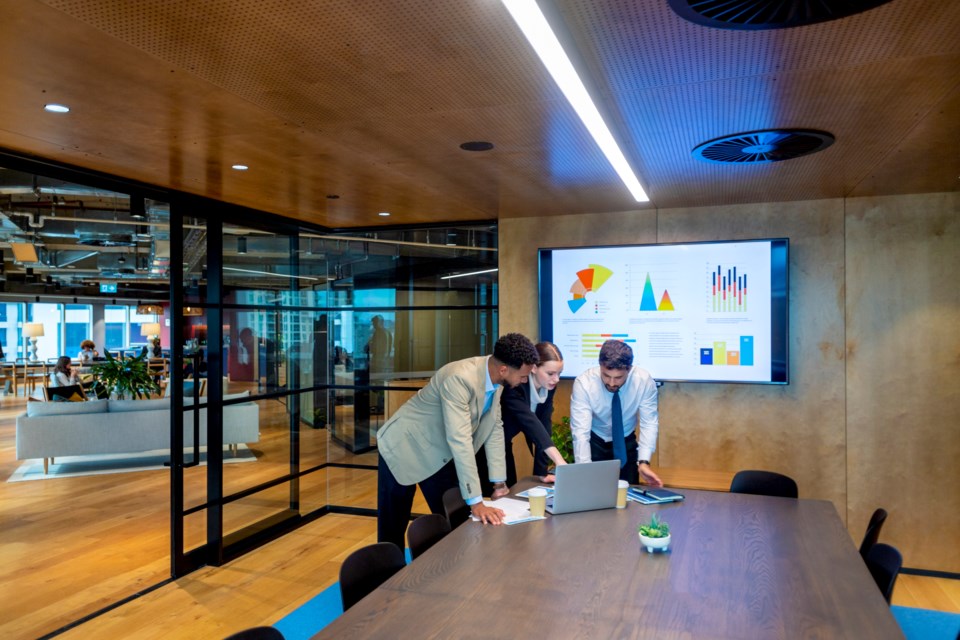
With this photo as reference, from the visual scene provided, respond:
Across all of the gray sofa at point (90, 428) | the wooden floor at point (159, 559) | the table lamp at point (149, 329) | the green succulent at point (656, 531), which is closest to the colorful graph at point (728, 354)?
the wooden floor at point (159, 559)

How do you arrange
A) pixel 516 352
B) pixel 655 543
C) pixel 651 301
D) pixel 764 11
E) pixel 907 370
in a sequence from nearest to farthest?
pixel 764 11
pixel 655 543
pixel 516 352
pixel 907 370
pixel 651 301

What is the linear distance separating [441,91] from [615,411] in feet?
7.35

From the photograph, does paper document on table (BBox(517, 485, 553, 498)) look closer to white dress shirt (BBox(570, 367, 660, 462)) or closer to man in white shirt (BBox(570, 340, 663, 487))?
man in white shirt (BBox(570, 340, 663, 487))

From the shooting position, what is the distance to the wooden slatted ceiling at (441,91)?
2.14m

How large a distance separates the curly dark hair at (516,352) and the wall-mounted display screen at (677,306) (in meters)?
2.36

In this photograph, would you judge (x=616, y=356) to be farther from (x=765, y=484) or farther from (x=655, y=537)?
(x=655, y=537)

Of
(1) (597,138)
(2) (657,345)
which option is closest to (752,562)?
(1) (597,138)

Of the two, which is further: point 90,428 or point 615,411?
point 90,428

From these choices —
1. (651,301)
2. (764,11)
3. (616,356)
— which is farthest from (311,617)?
(764,11)

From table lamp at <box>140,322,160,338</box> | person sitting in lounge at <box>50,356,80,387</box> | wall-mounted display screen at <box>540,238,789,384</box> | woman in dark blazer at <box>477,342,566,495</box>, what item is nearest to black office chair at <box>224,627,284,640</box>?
woman in dark blazer at <box>477,342,566,495</box>

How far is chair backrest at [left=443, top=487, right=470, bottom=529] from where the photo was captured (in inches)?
134

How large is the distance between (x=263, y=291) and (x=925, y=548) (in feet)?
17.7

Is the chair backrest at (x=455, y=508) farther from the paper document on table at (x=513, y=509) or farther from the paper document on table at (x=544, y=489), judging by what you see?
the paper document on table at (x=544, y=489)

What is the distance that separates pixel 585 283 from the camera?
5742 millimetres
